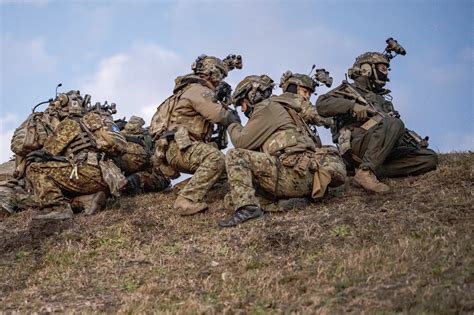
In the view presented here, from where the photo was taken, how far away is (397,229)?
9125 millimetres

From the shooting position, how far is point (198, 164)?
12.0 m

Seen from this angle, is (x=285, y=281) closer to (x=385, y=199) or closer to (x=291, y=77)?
(x=385, y=199)

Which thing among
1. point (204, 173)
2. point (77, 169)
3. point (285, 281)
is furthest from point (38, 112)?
point (285, 281)

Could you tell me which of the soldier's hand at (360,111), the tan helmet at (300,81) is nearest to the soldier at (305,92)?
the tan helmet at (300,81)

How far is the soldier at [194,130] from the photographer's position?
1157 cm

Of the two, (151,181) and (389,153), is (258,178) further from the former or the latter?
(151,181)

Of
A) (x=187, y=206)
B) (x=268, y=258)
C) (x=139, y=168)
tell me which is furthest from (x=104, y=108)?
(x=268, y=258)

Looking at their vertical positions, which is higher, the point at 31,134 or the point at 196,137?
the point at 31,134

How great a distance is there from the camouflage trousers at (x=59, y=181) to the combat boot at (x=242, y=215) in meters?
2.98

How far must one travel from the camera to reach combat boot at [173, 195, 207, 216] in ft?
37.7

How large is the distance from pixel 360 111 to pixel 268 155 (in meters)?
2.25

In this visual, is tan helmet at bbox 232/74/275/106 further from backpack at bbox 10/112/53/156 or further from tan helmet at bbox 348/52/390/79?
backpack at bbox 10/112/53/156

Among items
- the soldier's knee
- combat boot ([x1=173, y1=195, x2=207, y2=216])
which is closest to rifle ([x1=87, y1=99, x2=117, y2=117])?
combat boot ([x1=173, y1=195, x2=207, y2=216])

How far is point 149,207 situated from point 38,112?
9.78 feet
